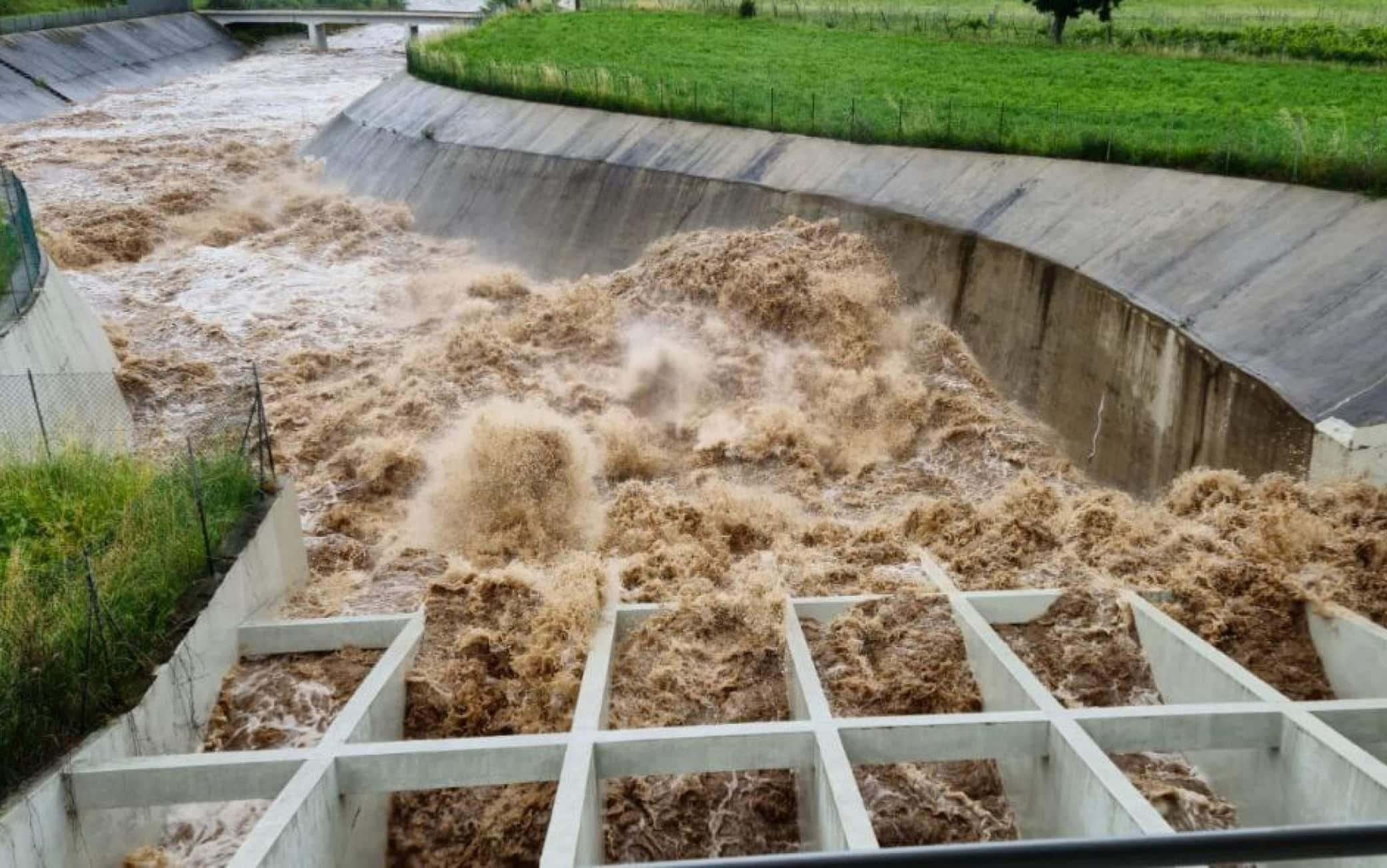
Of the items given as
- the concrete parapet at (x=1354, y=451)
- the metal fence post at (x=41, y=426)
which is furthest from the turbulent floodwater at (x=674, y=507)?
the metal fence post at (x=41, y=426)

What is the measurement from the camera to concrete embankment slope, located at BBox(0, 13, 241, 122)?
157ft

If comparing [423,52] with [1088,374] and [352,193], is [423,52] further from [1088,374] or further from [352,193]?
[1088,374]

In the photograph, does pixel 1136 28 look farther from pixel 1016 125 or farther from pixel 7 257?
pixel 7 257

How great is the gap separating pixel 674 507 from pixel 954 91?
16.8 m

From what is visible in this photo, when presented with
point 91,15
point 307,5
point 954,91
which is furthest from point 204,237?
point 307,5

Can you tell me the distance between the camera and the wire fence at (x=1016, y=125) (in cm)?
1745

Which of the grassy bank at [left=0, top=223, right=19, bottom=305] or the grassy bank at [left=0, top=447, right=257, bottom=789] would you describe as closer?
the grassy bank at [left=0, top=447, right=257, bottom=789]

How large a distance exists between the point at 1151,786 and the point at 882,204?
13.5 metres

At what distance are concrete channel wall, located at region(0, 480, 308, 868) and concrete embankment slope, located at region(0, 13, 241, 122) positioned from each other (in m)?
40.5

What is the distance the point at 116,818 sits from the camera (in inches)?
392

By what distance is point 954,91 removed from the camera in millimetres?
28141

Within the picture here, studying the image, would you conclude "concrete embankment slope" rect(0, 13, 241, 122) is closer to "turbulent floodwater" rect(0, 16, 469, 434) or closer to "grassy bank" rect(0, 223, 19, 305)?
"turbulent floodwater" rect(0, 16, 469, 434)

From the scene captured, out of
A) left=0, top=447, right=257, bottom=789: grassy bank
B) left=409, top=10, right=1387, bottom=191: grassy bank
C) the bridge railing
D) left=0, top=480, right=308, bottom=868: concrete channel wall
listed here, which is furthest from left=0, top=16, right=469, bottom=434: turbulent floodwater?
the bridge railing

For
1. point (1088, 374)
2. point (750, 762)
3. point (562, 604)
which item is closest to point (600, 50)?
point (1088, 374)
